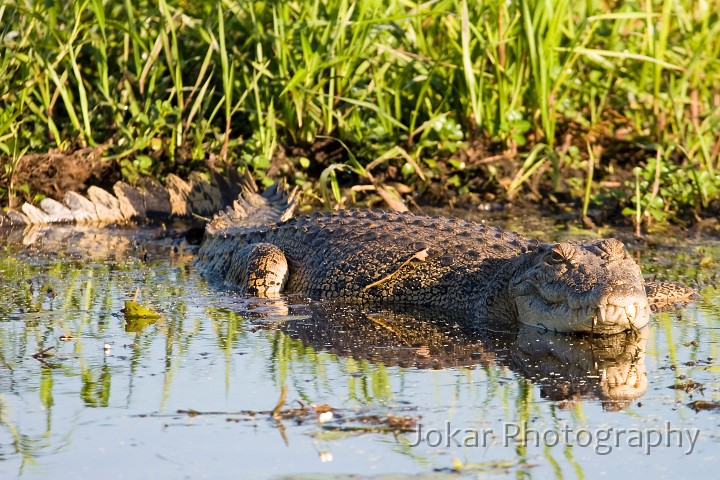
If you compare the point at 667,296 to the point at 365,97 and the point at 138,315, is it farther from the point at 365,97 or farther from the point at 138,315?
the point at 365,97

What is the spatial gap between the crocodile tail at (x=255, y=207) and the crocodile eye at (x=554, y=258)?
7.98 feet

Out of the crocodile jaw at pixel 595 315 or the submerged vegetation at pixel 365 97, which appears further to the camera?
the submerged vegetation at pixel 365 97

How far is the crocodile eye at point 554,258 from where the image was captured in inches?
215

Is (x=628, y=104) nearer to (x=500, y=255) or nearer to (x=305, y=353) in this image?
(x=500, y=255)

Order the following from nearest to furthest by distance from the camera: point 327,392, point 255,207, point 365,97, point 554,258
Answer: point 327,392 < point 554,258 < point 255,207 < point 365,97

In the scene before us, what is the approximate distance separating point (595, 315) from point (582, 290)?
131mm

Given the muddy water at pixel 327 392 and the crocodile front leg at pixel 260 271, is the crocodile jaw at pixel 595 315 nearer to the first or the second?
the muddy water at pixel 327 392

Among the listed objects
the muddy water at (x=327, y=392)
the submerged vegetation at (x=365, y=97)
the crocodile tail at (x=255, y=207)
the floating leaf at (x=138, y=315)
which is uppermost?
the submerged vegetation at (x=365, y=97)

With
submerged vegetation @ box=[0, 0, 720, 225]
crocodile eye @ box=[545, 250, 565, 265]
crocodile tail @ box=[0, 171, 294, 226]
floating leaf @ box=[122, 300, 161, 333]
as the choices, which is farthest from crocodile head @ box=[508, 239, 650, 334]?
crocodile tail @ box=[0, 171, 294, 226]

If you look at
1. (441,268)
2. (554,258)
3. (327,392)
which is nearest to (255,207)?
(441,268)

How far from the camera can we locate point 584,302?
17.1 ft

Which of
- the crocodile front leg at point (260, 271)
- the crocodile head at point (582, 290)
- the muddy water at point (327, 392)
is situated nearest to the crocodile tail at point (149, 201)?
the crocodile front leg at point (260, 271)

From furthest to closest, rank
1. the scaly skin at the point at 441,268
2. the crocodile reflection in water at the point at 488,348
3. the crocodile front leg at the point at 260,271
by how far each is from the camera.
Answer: the crocodile front leg at the point at 260,271 → the scaly skin at the point at 441,268 → the crocodile reflection in water at the point at 488,348

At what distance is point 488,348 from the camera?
517 cm
